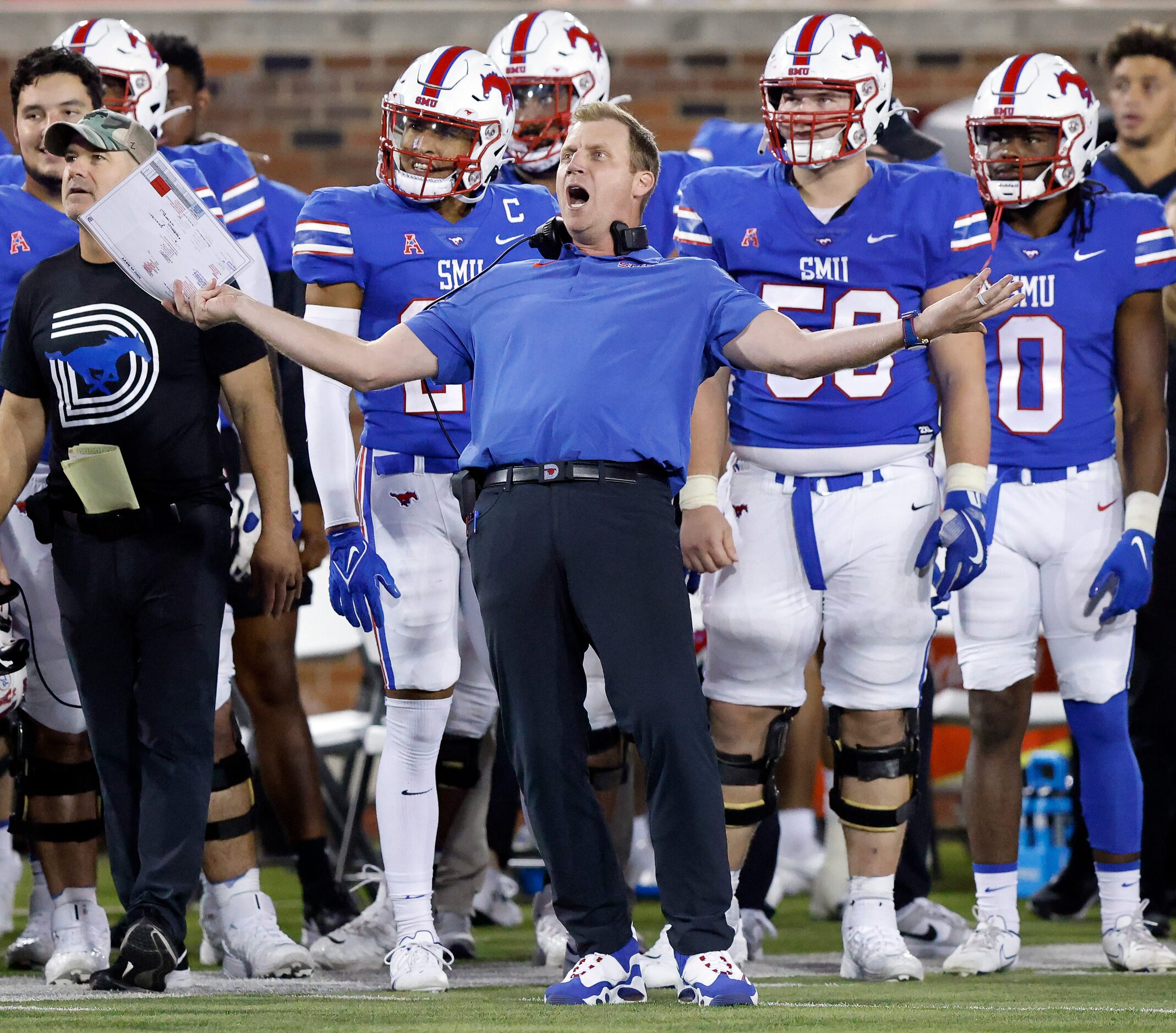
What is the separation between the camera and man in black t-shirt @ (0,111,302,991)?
13.0 ft

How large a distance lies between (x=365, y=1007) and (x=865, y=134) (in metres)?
2.13

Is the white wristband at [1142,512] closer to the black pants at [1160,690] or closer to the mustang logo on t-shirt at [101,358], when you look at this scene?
the black pants at [1160,690]

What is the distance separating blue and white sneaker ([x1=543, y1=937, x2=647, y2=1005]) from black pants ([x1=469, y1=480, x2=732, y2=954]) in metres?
0.03

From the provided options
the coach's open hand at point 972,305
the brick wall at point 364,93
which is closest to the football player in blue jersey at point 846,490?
the coach's open hand at point 972,305

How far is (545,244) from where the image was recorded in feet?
12.4

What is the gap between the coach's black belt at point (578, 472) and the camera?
3543mm

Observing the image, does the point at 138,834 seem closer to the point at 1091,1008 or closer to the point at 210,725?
the point at 210,725

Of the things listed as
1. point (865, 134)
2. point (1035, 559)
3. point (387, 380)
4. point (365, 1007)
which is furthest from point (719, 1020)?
point (865, 134)

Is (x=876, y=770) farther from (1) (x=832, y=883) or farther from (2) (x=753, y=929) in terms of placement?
(1) (x=832, y=883)

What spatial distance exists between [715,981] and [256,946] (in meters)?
1.27

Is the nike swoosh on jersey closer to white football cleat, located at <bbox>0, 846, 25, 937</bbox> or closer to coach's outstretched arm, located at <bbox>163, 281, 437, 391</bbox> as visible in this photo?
coach's outstretched arm, located at <bbox>163, 281, 437, 391</bbox>

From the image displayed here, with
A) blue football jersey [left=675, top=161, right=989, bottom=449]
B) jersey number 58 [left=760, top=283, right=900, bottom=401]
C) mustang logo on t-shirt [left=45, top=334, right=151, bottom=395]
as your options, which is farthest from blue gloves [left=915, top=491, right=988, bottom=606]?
mustang logo on t-shirt [left=45, top=334, right=151, bottom=395]

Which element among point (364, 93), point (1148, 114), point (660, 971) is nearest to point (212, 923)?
point (660, 971)

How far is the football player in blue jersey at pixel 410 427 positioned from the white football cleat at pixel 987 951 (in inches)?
46.1
